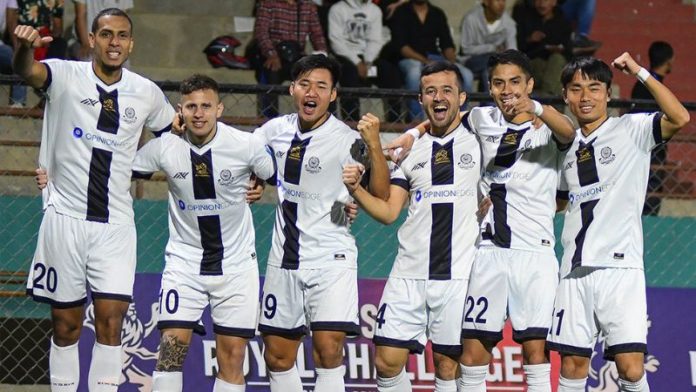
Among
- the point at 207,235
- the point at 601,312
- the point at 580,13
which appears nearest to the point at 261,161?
the point at 207,235

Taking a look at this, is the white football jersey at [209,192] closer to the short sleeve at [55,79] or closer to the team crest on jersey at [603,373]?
the short sleeve at [55,79]

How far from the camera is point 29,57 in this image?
7520mm

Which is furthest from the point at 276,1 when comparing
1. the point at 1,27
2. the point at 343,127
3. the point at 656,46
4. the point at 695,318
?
the point at 695,318

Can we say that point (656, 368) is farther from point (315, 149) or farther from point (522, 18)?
point (522, 18)

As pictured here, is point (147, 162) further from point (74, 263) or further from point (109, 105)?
point (74, 263)

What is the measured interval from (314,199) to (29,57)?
187 cm

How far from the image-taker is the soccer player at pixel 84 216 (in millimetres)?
7766

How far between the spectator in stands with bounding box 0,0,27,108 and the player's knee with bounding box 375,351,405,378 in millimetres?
3884

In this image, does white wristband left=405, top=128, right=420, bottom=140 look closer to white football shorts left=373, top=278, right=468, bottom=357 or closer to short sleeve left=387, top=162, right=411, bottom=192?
short sleeve left=387, top=162, right=411, bottom=192

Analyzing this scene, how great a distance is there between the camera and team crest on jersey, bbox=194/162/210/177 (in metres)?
8.02

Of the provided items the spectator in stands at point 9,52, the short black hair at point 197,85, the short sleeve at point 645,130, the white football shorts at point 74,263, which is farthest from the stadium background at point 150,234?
the short sleeve at point 645,130

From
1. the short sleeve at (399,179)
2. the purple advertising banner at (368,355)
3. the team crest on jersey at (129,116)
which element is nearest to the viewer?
the team crest on jersey at (129,116)

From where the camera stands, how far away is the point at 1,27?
38.5ft

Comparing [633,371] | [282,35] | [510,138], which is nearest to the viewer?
[633,371]
